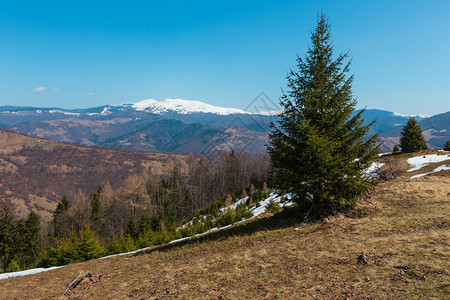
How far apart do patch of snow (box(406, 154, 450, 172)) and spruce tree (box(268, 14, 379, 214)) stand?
94.7 feet

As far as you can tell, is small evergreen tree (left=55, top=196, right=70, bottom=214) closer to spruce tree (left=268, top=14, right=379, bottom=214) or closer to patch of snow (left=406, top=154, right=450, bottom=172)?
spruce tree (left=268, top=14, right=379, bottom=214)

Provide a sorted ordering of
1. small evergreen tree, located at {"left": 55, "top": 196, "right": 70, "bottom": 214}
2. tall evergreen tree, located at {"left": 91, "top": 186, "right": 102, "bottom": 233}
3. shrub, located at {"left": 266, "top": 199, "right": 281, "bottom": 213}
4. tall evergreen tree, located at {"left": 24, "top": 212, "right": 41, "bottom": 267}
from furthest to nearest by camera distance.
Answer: small evergreen tree, located at {"left": 55, "top": 196, "right": 70, "bottom": 214} → tall evergreen tree, located at {"left": 91, "top": 186, "right": 102, "bottom": 233} → tall evergreen tree, located at {"left": 24, "top": 212, "right": 41, "bottom": 267} → shrub, located at {"left": 266, "top": 199, "right": 281, "bottom": 213}

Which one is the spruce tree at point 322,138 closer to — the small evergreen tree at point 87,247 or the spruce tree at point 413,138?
the small evergreen tree at point 87,247

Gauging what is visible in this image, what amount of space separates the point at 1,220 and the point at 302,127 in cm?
6524

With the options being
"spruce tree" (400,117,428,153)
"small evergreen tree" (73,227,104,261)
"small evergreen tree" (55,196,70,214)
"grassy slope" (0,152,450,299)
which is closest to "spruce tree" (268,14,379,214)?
"grassy slope" (0,152,450,299)

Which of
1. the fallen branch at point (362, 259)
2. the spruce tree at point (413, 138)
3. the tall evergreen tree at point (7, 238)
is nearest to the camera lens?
the fallen branch at point (362, 259)

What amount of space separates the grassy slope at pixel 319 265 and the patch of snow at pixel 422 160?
25385mm

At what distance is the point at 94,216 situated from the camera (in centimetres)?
6500

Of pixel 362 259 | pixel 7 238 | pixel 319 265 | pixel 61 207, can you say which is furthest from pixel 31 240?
pixel 362 259

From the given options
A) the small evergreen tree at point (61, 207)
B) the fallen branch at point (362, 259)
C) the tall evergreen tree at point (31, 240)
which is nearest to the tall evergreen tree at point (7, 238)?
the tall evergreen tree at point (31, 240)

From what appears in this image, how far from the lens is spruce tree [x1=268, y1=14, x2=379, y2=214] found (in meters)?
12.9

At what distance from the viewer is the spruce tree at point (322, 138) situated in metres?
12.9

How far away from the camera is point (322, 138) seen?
12438mm

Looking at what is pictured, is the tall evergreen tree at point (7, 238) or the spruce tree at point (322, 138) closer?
the spruce tree at point (322, 138)
